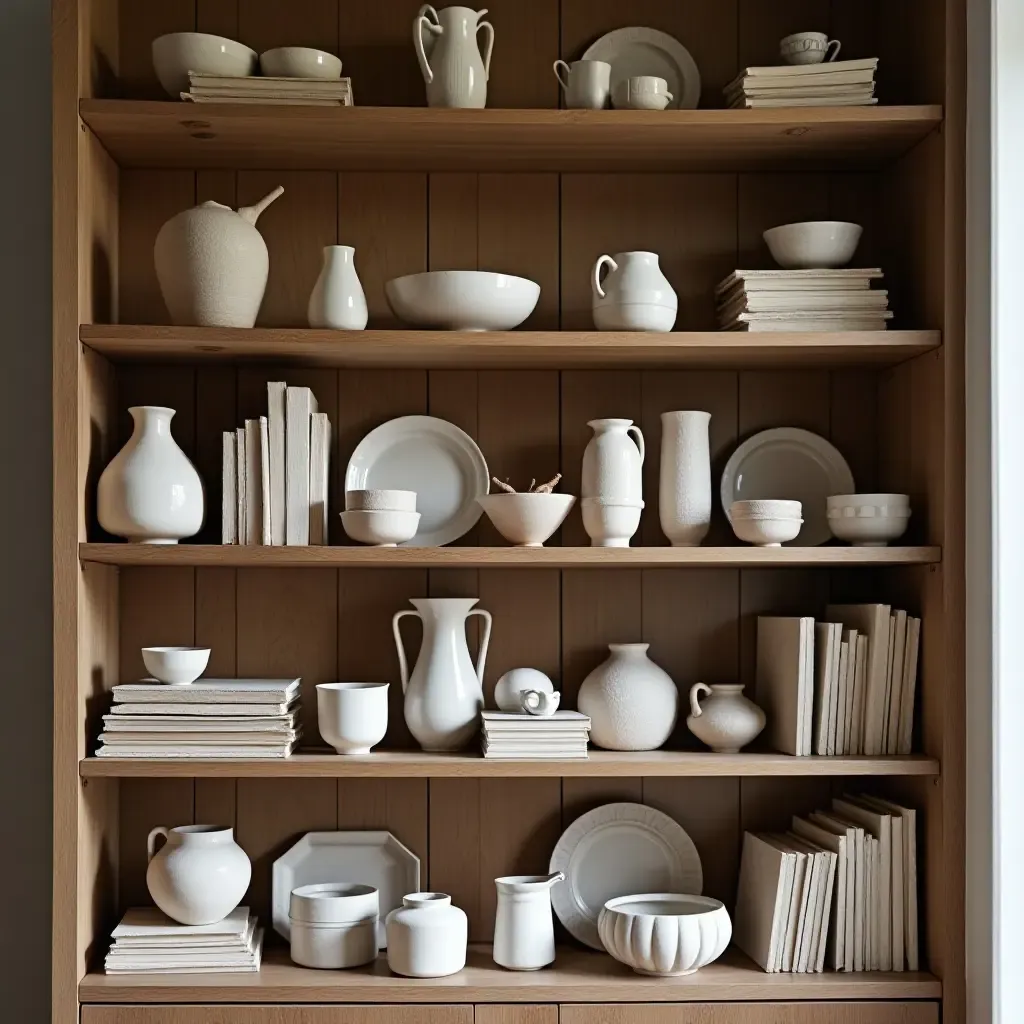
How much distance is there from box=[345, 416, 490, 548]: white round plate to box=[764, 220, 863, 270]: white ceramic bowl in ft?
2.19

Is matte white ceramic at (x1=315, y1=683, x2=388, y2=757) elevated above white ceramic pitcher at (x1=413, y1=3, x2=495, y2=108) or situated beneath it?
situated beneath

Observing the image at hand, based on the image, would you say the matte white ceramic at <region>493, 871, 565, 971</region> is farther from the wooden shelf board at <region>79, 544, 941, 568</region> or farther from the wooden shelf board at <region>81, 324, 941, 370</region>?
the wooden shelf board at <region>81, 324, 941, 370</region>

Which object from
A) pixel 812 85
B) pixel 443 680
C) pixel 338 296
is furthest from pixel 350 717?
pixel 812 85

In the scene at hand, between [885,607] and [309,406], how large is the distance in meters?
1.07

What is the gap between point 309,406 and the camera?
2.23 m

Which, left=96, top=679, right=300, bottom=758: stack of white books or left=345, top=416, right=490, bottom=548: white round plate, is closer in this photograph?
left=96, top=679, right=300, bottom=758: stack of white books

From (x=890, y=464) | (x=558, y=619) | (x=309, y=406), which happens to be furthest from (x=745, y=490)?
(x=309, y=406)

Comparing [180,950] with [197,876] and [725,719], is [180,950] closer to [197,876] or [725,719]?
[197,876]

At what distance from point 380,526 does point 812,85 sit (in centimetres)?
106

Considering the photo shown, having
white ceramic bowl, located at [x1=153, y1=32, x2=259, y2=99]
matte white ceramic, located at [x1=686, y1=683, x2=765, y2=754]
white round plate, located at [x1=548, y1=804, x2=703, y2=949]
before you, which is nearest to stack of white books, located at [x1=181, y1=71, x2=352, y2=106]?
white ceramic bowl, located at [x1=153, y1=32, x2=259, y2=99]

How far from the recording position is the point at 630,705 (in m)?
2.23

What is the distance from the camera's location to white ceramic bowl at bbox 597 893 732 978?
6.73 ft

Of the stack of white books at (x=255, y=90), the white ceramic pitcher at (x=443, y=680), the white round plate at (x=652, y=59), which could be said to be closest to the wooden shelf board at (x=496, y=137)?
the stack of white books at (x=255, y=90)

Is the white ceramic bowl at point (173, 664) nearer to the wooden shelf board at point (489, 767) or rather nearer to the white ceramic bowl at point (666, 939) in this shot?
the wooden shelf board at point (489, 767)
